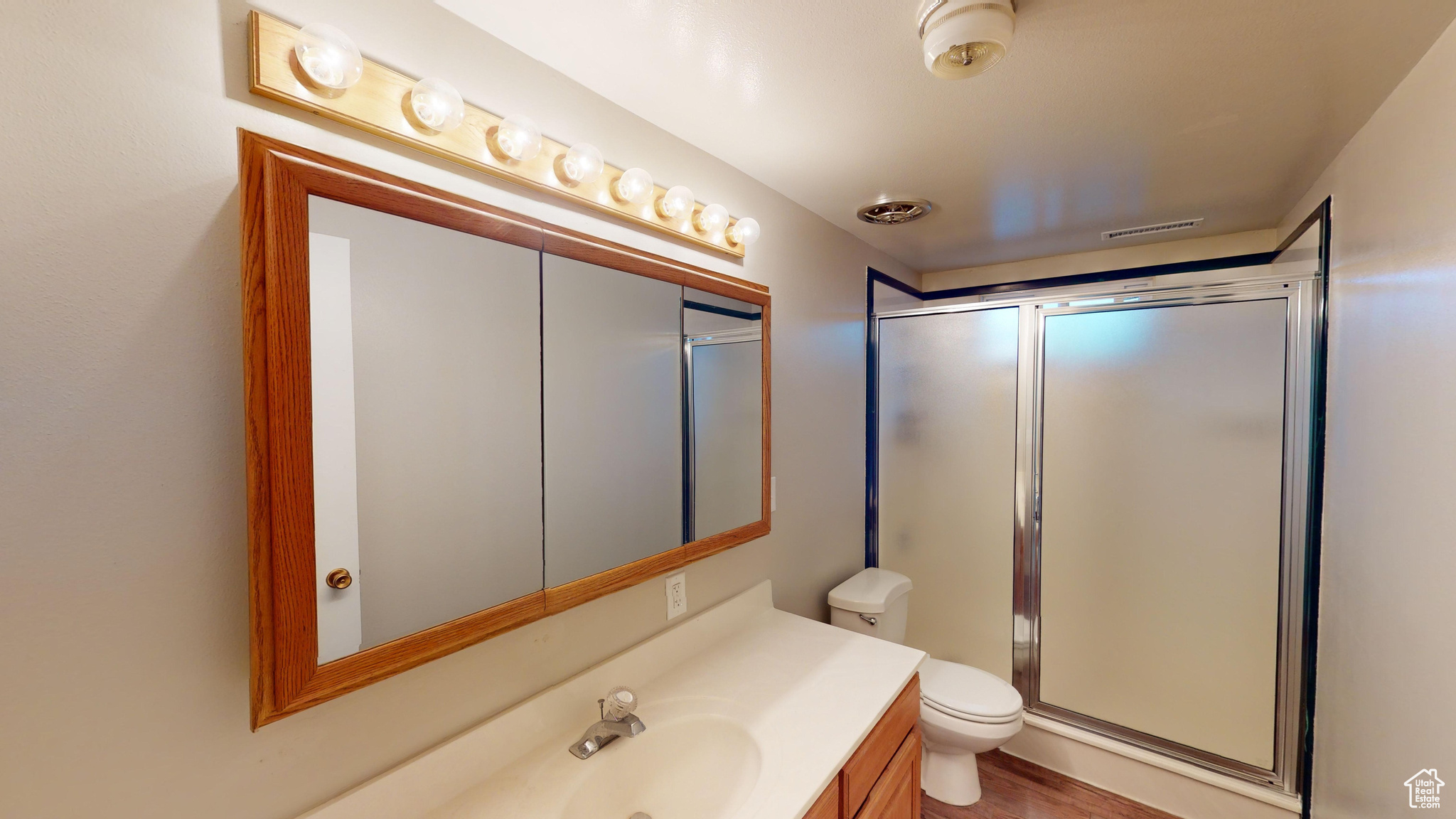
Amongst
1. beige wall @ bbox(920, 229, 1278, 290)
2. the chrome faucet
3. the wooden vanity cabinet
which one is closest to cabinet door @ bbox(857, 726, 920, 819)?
the wooden vanity cabinet

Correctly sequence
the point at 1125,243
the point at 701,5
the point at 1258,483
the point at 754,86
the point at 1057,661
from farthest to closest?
1. the point at 1125,243
2. the point at 1057,661
3. the point at 1258,483
4. the point at 754,86
5. the point at 701,5

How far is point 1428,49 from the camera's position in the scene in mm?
1136

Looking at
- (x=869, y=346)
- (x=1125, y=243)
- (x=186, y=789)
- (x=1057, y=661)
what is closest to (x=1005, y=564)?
(x=1057, y=661)

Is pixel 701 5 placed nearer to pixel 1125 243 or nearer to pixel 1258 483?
pixel 1258 483

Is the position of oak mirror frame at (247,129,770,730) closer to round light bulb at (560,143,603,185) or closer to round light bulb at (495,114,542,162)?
round light bulb at (495,114,542,162)

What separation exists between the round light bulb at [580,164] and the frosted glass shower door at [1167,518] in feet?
6.56

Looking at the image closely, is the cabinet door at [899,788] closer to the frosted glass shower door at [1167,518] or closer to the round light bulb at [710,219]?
the frosted glass shower door at [1167,518]

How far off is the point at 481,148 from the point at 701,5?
1.69 ft

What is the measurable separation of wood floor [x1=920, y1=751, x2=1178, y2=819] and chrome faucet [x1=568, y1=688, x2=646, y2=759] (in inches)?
61.1

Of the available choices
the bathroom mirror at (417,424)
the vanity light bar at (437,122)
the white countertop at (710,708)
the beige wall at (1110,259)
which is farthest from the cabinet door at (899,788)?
the beige wall at (1110,259)

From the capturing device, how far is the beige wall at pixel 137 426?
0.63 m

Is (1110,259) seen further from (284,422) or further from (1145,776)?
(284,422)

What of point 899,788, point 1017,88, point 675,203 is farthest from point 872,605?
point 1017,88

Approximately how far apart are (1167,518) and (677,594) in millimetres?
1953
